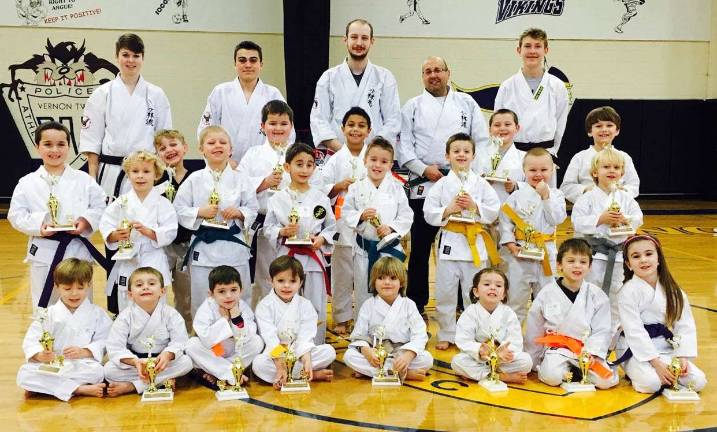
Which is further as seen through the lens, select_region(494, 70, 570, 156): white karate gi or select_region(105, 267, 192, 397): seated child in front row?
select_region(494, 70, 570, 156): white karate gi

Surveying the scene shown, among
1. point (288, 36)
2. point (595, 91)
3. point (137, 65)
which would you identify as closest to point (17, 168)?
point (288, 36)

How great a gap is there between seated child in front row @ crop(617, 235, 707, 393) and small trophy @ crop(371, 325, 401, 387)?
1.44 m

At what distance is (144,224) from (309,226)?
1.14 metres

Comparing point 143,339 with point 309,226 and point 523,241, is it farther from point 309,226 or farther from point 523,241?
point 523,241

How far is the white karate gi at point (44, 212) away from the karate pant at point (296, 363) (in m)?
1.50

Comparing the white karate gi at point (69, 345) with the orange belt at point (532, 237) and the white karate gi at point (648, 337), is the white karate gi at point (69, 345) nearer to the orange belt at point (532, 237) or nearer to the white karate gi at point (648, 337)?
the orange belt at point (532, 237)

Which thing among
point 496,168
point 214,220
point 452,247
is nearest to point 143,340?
point 214,220

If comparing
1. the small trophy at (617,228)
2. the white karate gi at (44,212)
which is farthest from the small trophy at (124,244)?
the small trophy at (617,228)

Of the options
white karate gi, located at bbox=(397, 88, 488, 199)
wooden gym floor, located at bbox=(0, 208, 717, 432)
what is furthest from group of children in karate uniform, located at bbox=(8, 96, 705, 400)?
white karate gi, located at bbox=(397, 88, 488, 199)

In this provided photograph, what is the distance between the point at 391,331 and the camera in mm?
5137

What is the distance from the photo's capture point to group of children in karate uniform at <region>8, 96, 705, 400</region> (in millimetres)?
4895

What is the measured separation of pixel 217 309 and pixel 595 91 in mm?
10064

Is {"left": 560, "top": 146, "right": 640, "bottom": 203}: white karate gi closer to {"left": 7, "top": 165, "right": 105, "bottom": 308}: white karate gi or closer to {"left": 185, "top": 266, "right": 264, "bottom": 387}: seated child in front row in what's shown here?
{"left": 185, "top": 266, "right": 264, "bottom": 387}: seated child in front row

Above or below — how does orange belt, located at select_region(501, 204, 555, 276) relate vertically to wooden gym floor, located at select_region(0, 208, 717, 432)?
above
